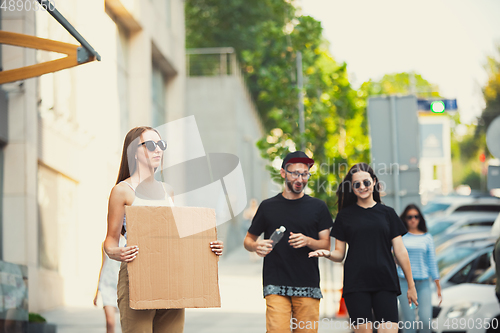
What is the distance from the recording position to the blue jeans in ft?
22.9

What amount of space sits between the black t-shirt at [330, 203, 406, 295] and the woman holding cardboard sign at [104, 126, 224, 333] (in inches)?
66.4

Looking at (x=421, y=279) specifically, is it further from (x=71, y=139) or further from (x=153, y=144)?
(x=71, y=139)

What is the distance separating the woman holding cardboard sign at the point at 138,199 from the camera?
3.82 meters

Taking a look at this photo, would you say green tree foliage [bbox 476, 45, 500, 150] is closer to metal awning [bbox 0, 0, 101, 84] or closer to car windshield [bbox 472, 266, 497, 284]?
car windshield [bbox 472, 266, 497, 284]

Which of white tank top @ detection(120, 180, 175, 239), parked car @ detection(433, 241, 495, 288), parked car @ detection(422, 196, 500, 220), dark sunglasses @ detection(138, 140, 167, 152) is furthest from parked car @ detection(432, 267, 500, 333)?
parked car @ detection(422, 196, 500, 220)

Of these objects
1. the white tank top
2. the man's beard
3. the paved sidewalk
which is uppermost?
the man's beard

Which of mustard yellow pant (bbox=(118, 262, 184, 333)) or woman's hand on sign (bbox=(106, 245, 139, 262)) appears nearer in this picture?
woman's hand on sign (bbox=(106, 245, 139, 262))

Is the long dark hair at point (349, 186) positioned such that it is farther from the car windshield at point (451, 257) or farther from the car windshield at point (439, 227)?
the car windshield at point (439, 227)

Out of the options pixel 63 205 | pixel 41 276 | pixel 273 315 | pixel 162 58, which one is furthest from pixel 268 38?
pixel 273 315

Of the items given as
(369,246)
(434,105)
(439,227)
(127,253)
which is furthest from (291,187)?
(439,227)

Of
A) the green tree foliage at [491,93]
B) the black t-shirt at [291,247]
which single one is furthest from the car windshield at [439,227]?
the green tree foliage at [491,93]

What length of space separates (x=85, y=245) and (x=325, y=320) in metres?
5.68

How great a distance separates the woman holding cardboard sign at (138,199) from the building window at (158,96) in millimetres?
12947

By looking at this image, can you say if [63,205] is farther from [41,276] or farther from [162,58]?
[162,58]
